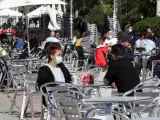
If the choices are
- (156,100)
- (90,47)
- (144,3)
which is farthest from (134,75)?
(144,3)

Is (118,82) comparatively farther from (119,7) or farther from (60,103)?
(119,7)

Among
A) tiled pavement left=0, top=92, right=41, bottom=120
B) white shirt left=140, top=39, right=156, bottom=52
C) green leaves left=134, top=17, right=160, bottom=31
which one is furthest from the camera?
green leaves left=134, top=17, right=160, bottom=31

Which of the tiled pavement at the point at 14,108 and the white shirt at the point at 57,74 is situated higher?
the white shirt at the point at 57,74

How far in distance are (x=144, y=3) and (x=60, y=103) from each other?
29.8 meters

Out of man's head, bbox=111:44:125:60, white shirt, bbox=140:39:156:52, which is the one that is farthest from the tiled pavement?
white shirt, bbox=140:39:156:52

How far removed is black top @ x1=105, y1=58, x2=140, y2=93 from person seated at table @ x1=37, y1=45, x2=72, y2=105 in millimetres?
868

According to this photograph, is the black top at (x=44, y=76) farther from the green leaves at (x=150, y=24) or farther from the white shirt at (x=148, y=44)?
the green leaves at (x=150, y=24)

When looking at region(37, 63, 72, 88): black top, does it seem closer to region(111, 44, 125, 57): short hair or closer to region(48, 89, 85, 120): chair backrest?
region(111, 44, 125, 57): short hair

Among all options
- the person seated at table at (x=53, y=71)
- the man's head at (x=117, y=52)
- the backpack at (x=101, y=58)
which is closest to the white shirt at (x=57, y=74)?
the person seated at table at (x=53, y=71)

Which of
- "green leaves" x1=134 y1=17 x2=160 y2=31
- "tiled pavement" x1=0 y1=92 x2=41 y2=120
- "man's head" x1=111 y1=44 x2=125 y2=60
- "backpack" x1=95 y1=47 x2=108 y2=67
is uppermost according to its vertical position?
"man's head" x1=111 y1=44 x2=125 y2=60

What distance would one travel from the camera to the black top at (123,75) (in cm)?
864

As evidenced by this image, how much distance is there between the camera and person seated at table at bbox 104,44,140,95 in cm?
865

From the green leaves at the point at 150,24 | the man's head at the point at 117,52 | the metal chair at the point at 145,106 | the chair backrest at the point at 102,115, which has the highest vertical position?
the man's head at the point at 117,52

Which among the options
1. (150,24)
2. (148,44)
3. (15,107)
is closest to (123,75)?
(15,107)
